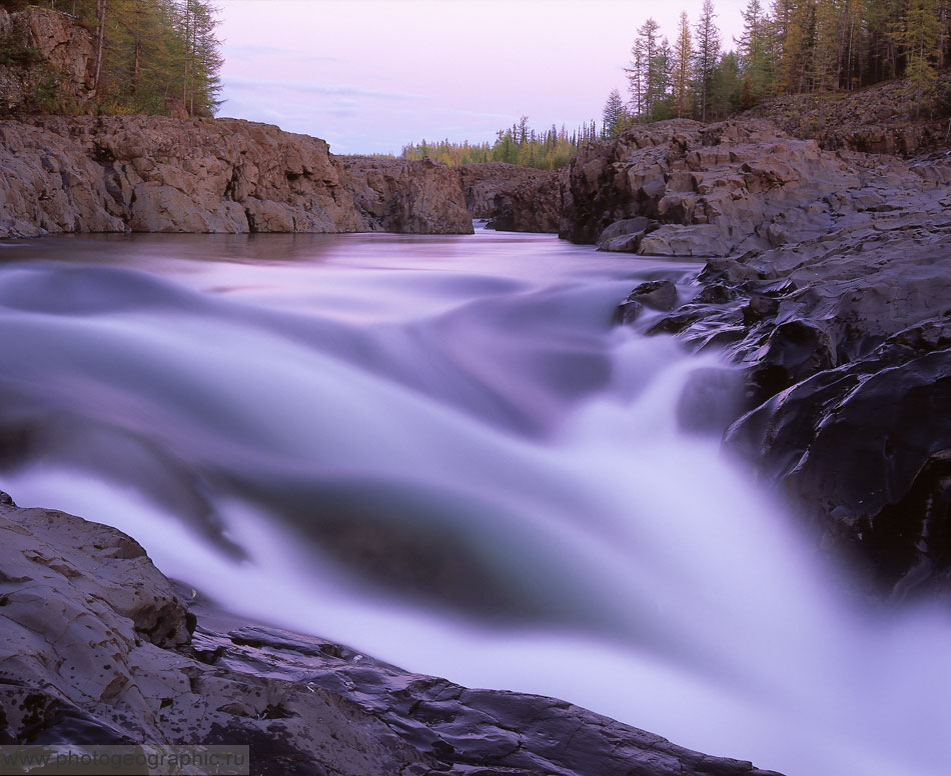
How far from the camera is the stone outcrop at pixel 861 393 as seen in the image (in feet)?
11.1

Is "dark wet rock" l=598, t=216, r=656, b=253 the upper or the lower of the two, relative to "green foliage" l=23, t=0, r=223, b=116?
lower

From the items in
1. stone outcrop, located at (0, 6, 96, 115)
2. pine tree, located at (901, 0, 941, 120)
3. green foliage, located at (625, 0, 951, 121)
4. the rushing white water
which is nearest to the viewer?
the rushing white water

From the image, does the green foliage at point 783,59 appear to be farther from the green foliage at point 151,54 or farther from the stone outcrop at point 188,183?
the green foliage at point 151,54

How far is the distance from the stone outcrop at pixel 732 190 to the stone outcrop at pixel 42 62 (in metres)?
17.3

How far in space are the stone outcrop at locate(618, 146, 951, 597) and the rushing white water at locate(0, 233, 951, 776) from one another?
230mm

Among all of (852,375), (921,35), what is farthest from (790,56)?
(852,375)

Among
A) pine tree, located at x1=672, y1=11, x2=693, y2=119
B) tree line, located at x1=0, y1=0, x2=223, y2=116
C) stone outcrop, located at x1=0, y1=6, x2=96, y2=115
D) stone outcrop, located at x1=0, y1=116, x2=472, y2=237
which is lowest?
stone outcrop, located at x1=0, y1=116, x2=472, y2=237

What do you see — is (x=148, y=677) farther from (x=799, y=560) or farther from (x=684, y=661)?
(x=799, y=560)

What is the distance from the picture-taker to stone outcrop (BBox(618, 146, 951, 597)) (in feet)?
11.1

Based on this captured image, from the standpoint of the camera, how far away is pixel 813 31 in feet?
170

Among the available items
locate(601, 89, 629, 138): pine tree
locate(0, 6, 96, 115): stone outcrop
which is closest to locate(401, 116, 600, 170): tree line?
locate(601, 89, 629, 138): pine tree

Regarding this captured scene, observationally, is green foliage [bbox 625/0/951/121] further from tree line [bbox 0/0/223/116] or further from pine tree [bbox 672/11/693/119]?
tree line [bbox 0/0/223/116]

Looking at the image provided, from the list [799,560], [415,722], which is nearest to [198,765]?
[415,722]

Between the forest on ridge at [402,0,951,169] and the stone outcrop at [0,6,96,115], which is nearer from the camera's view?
the stone outcrop at [0,6,96,115]
